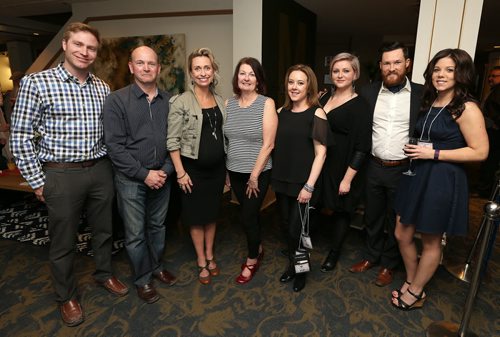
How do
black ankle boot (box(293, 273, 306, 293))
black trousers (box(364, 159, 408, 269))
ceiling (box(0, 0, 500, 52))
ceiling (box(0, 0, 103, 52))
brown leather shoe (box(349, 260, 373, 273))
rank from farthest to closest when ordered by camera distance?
1. ceiling (box(0, 0, 103, 52))
2. ceiling (box(0, 0, 500, 52))
3. brown leather shoe (box(349, 260, 373, 273))
4. black ankle boot (box(293, 273, 306, 293))
5. black trousers (box(364, 159, 408, 269))

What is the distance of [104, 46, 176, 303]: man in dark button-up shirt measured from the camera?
2.03 m

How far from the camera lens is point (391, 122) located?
2.21m

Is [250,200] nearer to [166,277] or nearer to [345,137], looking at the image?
[345,137]

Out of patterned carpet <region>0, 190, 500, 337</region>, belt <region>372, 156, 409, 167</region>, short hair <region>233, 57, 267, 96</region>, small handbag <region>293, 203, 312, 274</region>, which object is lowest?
patterned carpet <region>0, 190, 500, 337</region>

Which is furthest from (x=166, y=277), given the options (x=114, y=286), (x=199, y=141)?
(x=199, y=141)

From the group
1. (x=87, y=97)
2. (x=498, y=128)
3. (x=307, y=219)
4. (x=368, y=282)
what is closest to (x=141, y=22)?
(x=87, y=97)

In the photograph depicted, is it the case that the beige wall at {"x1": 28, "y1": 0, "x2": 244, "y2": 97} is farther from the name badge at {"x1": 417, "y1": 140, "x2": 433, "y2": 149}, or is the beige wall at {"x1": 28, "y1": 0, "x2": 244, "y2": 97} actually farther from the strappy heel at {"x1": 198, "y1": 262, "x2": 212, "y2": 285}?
the name badge at {"x1": 417, "y1": 140, "x2": 433, "y2": 149}

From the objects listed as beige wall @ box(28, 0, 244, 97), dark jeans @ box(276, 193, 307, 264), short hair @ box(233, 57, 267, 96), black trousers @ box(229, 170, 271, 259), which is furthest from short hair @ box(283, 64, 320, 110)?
beige wall @ box(28, 0, 244, 97)

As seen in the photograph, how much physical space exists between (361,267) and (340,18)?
16.2ft

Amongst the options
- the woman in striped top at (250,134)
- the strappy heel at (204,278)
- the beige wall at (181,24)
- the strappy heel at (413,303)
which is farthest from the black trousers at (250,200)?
the beige wall at (181,24)

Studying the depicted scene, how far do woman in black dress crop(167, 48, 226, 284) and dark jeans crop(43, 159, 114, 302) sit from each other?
1.65 ft

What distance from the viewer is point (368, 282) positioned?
255cm

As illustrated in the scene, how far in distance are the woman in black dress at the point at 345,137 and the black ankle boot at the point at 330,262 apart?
458mm

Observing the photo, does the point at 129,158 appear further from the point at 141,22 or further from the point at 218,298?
the point at 141,22
